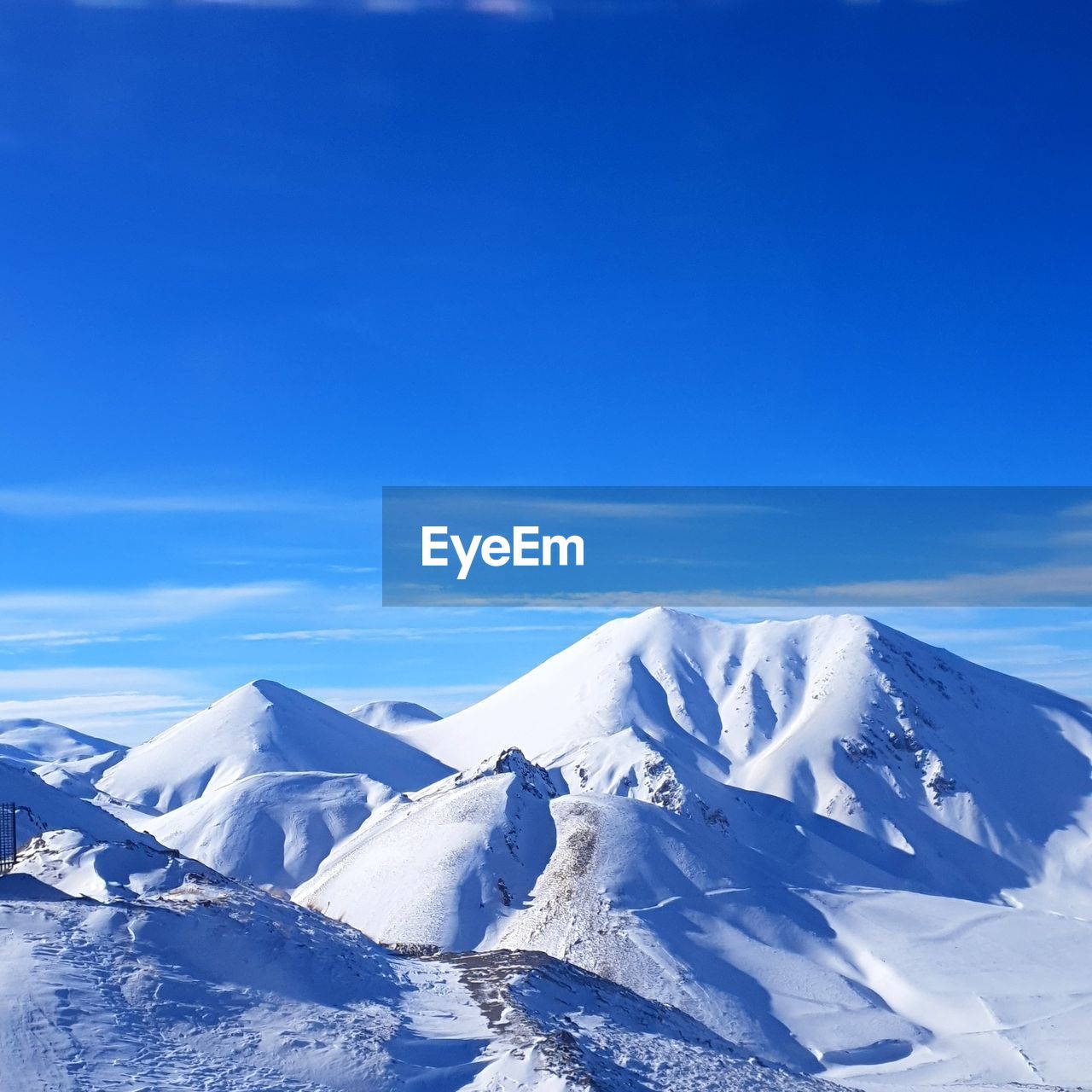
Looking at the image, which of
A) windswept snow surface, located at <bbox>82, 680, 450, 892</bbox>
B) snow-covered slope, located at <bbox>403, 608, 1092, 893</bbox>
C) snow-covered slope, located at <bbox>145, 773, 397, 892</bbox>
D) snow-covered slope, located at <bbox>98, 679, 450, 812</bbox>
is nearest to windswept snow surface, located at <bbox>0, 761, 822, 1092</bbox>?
snow-covered slope, located at <bbox>145, 773, 397, 892</bbox>

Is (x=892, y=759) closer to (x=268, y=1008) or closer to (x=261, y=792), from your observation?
(x=261, y=792)

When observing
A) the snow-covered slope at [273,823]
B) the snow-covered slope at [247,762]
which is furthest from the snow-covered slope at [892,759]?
the snow-covered slope at [273,823]

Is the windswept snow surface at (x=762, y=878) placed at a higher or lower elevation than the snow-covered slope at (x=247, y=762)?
lower

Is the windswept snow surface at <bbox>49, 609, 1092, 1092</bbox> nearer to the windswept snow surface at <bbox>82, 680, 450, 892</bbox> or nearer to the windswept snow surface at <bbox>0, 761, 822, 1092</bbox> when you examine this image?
the windswept snow surface at <bbox>82, 680, 450, 892</bbox>

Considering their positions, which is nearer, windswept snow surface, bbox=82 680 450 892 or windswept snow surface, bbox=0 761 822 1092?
windswept snow surface, bbox=0 761 822 1092

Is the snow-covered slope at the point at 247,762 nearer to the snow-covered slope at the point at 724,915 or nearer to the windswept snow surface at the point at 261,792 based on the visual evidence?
the windswept snow surface at the point at 261,792

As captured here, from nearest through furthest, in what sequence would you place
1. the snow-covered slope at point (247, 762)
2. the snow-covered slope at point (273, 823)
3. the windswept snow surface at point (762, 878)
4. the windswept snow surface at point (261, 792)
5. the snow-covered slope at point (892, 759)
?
the windswept snow surface at point (762, 878) → the snow-covered slope at point (273, 823) → the windswept snow surface at point (261, 792) → the snow-covered slope at point (892, 759) → the snow-covered slope at point (247, 762)

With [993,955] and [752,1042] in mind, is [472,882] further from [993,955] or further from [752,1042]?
[993,955]

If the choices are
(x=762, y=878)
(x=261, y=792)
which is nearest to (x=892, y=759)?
(x=762, y=878)

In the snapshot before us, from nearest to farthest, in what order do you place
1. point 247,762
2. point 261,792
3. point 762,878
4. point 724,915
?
point 724,915
point 762,878
point 261,792
point 247,762
